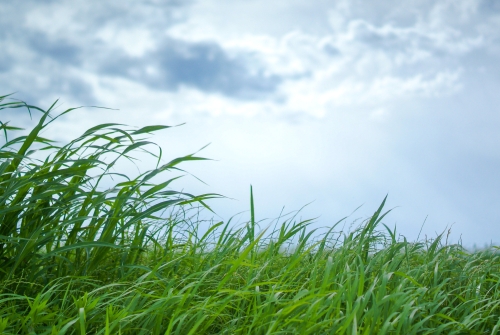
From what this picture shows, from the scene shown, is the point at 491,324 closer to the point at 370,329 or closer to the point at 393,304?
the point at 393,304

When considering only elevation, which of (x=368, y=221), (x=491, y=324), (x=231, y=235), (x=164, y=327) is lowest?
(x=164, y=327)

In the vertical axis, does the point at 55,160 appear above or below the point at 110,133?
below

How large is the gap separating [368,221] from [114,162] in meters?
1.58

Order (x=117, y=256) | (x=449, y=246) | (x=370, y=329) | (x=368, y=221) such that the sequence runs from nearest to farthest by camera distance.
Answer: (x=370, y=329) → (x=117, y=256) → (x=368, y=221) → (x=449, y=246)

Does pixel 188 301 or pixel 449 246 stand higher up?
pixel 449 246

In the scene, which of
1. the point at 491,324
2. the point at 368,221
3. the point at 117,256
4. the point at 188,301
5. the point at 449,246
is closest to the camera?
the point at 188,301

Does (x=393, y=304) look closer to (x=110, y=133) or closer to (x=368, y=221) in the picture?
(x=368, y=221)

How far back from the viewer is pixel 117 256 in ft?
10.0

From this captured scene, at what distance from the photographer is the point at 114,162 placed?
2941mm

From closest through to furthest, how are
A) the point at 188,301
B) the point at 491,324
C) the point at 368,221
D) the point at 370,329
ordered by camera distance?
the point at 370,329 < the point at 188,301 < the point at 491,324 < the point at 368,221

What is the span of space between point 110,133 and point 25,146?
18.1 inches

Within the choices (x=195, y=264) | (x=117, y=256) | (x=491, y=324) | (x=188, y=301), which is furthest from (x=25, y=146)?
(x=491, y=324)

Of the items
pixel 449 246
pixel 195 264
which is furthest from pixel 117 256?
pixel 449 246

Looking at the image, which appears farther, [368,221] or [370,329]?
[368,221]
